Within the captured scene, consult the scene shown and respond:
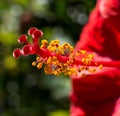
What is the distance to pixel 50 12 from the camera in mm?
2996

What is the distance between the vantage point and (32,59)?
3.07m

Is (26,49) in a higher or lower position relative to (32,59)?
higher

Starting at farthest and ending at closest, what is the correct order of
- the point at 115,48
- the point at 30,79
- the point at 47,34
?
1. the point at 30,79
2. the point at 47,34
3. the point at 115,48

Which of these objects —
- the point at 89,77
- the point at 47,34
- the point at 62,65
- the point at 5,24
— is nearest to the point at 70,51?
the point at 62,65

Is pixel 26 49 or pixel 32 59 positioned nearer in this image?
pixel 26 49

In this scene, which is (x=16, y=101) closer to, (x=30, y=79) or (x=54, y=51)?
(x=30, y=79)

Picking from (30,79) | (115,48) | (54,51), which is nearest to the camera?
(54,51)

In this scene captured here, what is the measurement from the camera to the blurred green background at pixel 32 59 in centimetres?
286

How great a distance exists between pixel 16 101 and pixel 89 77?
1.08 metres

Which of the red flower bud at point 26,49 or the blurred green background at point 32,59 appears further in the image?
the blurred green background at point 32,59

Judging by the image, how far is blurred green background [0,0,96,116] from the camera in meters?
2.86

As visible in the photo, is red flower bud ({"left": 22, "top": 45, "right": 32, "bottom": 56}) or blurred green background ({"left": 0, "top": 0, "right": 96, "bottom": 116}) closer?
red flower bud ({"left": 22, "top": 45, "right": 32, "bottom": 56})

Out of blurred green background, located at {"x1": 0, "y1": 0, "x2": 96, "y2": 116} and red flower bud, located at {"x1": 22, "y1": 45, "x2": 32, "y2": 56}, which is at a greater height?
red flower bud, located at {"x1": 22, "y1": 45, "x2": 32, "y2": 56}

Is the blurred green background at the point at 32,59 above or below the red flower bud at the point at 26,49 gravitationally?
below
